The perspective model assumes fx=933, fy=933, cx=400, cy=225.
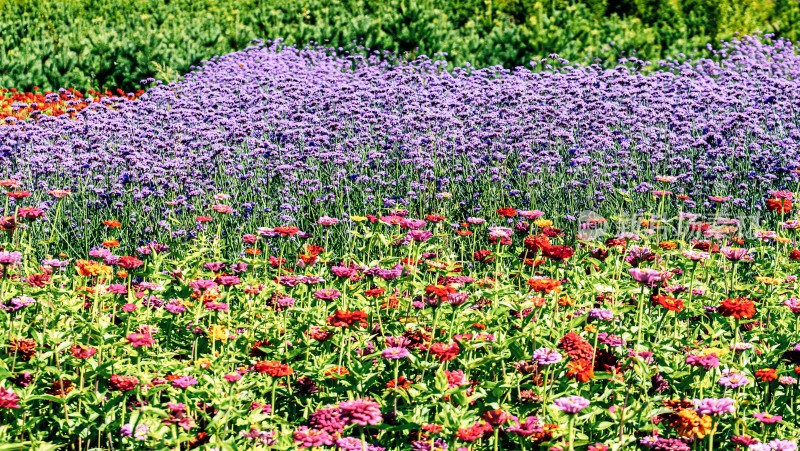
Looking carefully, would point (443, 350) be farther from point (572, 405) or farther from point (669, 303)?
point (669, 303)

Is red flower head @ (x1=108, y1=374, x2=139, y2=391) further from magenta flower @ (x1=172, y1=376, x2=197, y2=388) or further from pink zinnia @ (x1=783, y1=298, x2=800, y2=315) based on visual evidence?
pink zinnia @ (x1=783, y1=298, x2=800, y2=315)

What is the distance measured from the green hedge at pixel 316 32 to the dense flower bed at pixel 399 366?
7.44 m

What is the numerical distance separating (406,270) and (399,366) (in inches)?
27.5

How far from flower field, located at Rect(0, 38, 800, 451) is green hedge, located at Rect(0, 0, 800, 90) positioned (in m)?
2.32

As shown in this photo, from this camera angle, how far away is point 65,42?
40.4 feet

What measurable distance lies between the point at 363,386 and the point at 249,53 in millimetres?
8829

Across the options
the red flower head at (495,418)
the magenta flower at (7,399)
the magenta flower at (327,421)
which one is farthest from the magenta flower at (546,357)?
the magenta flower at (7,399)

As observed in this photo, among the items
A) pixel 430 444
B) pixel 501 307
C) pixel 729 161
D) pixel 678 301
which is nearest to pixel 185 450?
pixel 430 444

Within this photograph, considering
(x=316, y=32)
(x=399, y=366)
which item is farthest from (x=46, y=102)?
(x=399, y=366)

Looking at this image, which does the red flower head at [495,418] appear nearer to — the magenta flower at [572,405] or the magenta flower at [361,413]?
the magenta flower at [572,405]

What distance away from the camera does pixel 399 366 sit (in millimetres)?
3805

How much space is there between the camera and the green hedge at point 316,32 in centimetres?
1198

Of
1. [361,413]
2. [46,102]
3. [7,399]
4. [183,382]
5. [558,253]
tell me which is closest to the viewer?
[361,413]

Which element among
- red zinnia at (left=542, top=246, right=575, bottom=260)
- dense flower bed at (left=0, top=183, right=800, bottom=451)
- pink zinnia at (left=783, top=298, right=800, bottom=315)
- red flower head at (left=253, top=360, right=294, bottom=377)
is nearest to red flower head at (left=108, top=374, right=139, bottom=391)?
dense flower bed at (left=0, top=183, right=800, bottom=451)
